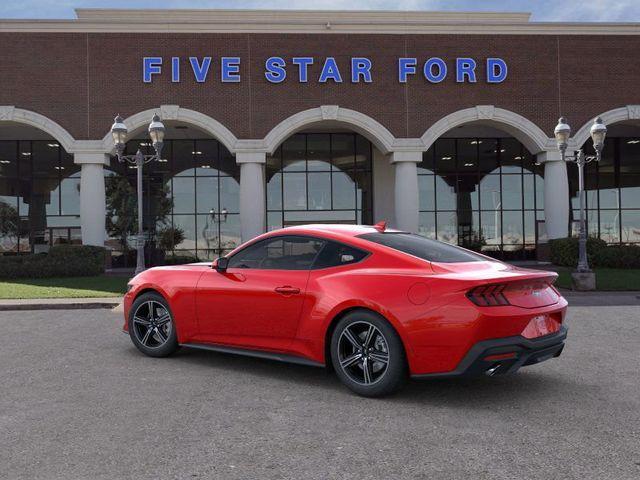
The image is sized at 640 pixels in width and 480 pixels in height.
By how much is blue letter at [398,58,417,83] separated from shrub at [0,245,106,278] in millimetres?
14025

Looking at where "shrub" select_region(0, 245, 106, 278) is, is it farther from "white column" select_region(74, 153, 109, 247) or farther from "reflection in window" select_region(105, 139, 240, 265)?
"reflection in window" select_region(105, 139, 240, 265)

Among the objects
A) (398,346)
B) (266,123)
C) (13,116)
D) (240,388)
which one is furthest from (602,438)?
(13,116)

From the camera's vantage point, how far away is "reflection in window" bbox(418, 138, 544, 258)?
29.2 m

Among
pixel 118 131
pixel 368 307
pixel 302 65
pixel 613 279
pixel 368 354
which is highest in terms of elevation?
pixel 302 65

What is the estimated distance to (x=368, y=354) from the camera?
480 centimetres

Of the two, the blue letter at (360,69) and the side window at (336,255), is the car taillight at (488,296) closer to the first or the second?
the side window at (336,255)

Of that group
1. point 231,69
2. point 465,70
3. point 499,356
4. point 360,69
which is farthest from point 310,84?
point 499,356

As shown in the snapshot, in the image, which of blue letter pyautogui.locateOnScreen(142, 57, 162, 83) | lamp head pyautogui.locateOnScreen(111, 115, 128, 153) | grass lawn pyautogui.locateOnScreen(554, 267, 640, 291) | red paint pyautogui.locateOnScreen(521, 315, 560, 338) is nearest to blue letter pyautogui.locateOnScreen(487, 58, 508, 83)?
grass lawn pyautogui.locateOnScreen(554, 267, 640, 291)

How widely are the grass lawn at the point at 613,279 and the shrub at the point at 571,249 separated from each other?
0.93 m

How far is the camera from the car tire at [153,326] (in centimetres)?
644

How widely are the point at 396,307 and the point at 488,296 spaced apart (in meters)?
0.74

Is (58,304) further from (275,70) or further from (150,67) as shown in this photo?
(275,70)

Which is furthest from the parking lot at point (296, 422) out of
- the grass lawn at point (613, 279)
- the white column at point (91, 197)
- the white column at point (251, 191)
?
the white column at point (91, 197)

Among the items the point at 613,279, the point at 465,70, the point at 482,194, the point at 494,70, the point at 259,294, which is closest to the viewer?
the point at 259,294
